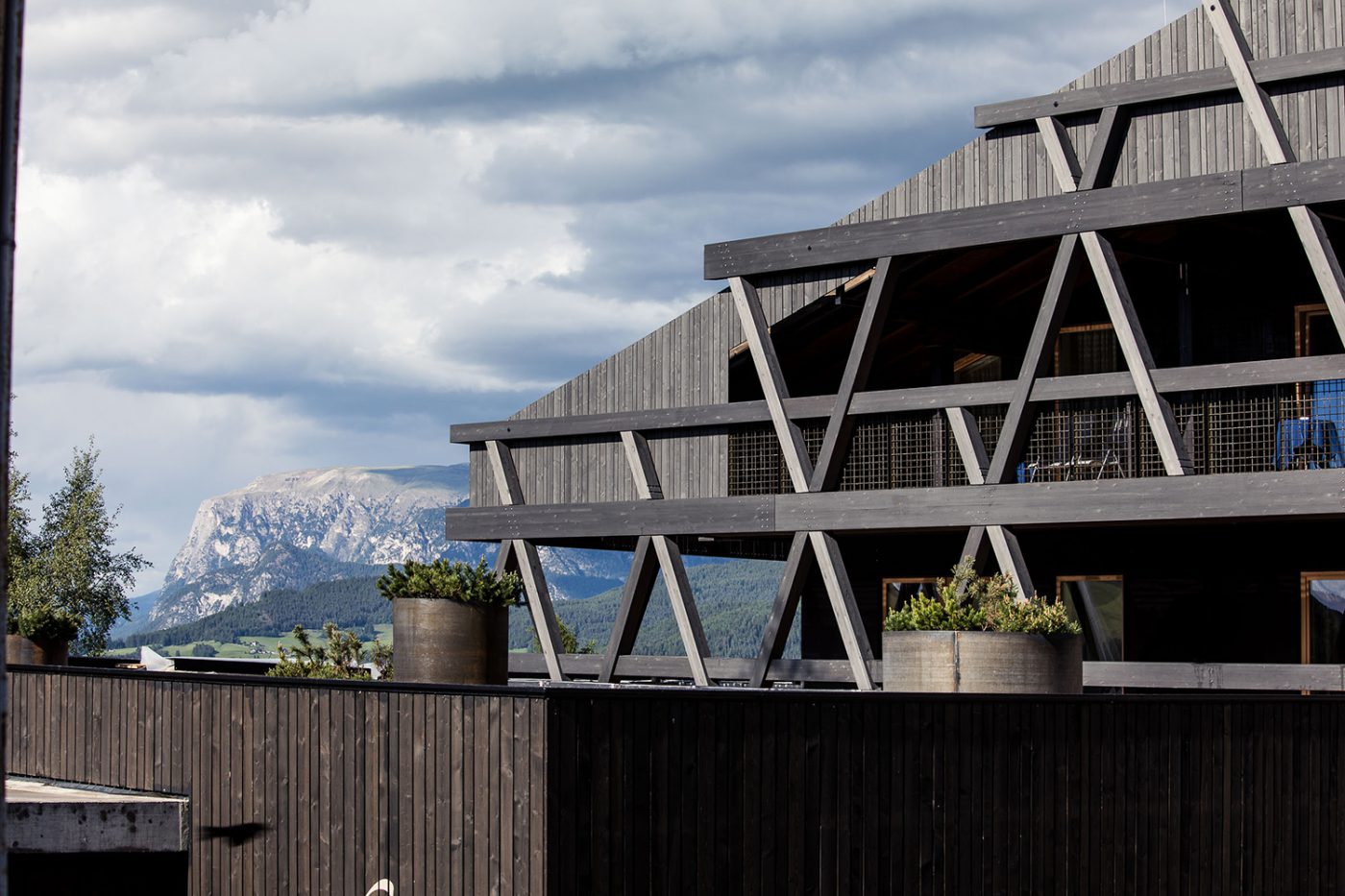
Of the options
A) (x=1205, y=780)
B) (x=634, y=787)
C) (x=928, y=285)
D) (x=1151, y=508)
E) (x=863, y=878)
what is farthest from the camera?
(x=928, y=285)

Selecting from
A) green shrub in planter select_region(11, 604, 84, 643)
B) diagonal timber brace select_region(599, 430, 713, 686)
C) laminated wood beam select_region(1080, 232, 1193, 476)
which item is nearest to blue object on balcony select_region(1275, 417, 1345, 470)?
laminated wood beam select_region(1080, 232, 1193, 476)

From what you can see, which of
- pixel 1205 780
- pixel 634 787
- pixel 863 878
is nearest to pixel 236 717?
pixel 634 787

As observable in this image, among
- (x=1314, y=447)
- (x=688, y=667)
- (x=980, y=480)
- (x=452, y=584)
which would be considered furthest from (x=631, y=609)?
(x=1314, y=447)

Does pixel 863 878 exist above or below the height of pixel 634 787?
below

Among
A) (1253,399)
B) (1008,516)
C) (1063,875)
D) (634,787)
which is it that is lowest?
(1063,875)

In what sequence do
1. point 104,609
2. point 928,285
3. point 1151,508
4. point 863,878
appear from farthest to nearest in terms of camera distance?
point 104,609 → point 928,285 → point 1151,508 → point 863,878

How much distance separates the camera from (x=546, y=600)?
80.4ft

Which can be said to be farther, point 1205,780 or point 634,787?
point 1205,780

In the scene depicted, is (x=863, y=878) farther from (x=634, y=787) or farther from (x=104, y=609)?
(x=104, y=609)

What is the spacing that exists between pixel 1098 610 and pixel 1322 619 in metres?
3.25

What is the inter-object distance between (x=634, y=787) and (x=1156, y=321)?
15.2 meters

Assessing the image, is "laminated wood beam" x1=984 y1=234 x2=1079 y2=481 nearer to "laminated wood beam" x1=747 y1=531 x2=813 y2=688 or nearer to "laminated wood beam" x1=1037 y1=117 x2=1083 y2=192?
→ "laminated wood beam" x1=1037 y1=117 x2=1083 y2=192

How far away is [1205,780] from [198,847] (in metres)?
8.12

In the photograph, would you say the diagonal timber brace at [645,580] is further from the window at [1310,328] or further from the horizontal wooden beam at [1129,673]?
the window at [1310,328]
